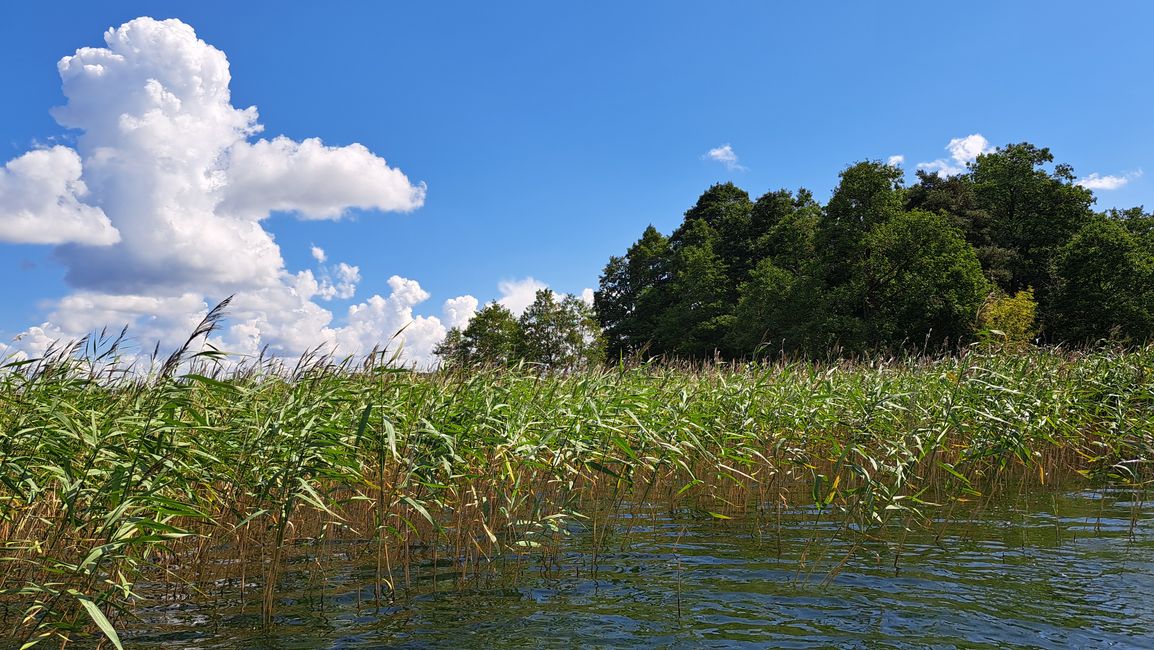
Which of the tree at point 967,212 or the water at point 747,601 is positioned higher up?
the tree at point 967,212

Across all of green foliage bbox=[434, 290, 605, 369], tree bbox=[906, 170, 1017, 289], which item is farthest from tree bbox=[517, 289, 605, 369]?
tree bbox=[906, 170, 1017, 289]

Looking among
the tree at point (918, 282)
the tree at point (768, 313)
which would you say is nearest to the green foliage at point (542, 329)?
the tree at point (768, 313)

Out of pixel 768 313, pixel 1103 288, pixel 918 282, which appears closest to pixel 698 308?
pixel 768 313

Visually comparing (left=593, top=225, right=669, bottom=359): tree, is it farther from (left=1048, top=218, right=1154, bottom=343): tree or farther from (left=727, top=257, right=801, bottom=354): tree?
(left=1048, top=218, right=1154, bottom=343): tree

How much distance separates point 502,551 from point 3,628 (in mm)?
3725

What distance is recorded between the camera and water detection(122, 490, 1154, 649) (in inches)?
205

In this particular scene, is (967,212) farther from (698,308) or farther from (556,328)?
(556,328)

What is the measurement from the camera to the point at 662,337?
56.4 metres

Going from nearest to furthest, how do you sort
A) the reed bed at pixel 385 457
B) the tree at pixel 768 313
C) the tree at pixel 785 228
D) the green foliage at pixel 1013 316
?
the reed bed at pixel 385 457 < the green foliage at pixel 1013 316 < the tree at pixel 768 313 < the tree at pixel 785 228

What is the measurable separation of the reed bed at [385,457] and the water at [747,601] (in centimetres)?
32

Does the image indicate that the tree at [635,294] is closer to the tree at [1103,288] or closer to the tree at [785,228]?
the tree at [785,228]

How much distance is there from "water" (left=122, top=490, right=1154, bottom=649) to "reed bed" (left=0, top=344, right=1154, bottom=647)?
324mm

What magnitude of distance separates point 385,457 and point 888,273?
117 feet

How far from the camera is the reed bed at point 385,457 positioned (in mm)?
5051
